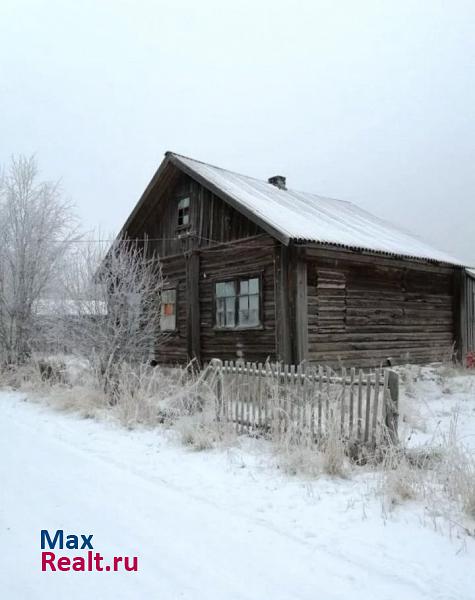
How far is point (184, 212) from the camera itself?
14.5m

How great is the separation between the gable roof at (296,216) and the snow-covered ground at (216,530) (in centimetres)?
563

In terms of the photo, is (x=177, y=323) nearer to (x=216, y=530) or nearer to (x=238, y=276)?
(x=238, y=276)

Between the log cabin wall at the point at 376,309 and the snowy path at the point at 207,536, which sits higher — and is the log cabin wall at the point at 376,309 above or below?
above

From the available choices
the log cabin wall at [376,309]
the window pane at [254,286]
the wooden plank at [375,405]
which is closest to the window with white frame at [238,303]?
the window pane at [254,286]

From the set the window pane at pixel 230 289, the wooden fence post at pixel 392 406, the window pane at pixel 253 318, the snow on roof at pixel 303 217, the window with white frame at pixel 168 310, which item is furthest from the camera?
the window with white frame at pixel 168 310

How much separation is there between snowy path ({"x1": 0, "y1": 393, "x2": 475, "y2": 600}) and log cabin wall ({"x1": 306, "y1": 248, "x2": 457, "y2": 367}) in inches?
250

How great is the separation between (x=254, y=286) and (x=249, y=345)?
144cm

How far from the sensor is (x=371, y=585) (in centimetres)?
309

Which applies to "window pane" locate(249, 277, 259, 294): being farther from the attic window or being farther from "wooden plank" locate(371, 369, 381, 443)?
"wooden plank" locate(371, 369, 381, 443)

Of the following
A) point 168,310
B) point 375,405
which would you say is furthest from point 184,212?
point 375,405

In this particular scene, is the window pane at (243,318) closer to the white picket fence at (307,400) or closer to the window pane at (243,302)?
the window pane at (243,302)

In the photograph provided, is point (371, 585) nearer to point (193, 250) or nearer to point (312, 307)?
point (312, 307)

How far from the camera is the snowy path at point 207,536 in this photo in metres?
3.07

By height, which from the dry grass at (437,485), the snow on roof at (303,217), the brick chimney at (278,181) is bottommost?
the dry grass at (437,485)
